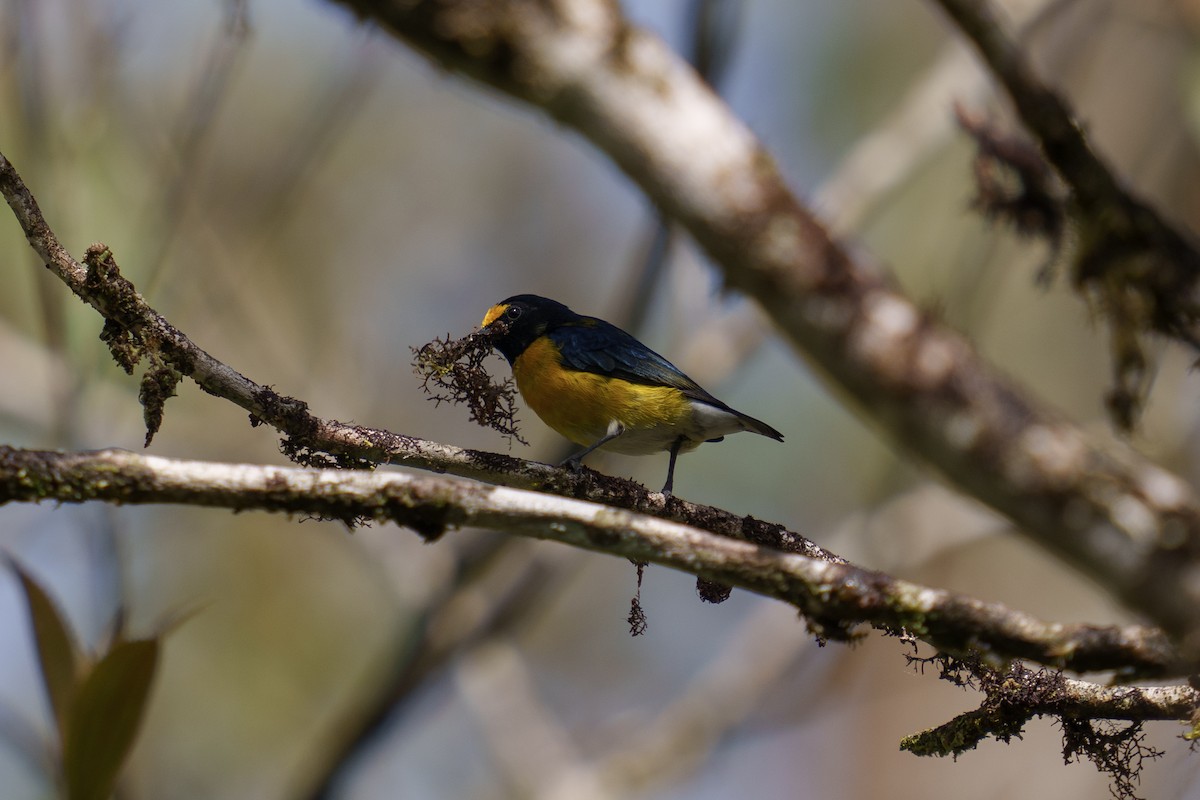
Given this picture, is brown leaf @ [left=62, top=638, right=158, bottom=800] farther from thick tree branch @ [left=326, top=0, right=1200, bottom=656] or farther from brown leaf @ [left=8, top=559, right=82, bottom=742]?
thick tree branch @ [left=326, top=0, right=1200, bottom=656]

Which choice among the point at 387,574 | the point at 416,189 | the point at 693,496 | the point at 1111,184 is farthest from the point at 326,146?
the point at 1111,184

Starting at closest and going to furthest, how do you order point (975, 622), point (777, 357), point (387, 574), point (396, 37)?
point (396, 37) < point (975, 622) < point (387, 574) < point (777, 357)

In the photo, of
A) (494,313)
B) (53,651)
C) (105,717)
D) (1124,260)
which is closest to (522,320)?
(494,313)

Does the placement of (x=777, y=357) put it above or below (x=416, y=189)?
below

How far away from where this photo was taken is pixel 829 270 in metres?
1.85

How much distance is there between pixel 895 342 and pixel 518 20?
91 cm

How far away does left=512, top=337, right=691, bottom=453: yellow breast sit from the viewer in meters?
5.63

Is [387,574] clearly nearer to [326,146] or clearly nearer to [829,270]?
[326,146]

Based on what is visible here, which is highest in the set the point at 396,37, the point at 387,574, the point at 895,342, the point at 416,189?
the point at 416,189

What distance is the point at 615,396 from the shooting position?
5.61 m

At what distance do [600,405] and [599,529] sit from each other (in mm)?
3197

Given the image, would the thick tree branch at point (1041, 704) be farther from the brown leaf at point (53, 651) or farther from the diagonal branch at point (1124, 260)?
the brown leaf at point (53, 651)

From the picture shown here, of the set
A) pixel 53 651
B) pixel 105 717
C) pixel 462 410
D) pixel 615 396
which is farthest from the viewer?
pixel 462 410

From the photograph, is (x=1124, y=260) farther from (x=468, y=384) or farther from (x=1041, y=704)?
(x=468, y=384)
